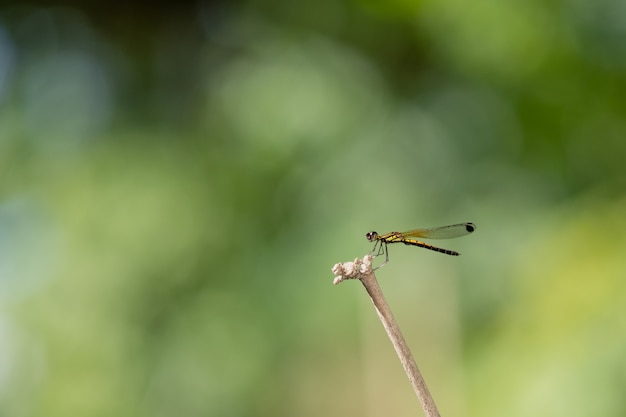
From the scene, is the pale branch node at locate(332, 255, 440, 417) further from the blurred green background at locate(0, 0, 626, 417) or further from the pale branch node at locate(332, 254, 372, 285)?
the blurred green background at locate(0, 0, 626, 417)

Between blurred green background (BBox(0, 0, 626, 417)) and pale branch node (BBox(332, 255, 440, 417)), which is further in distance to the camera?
blurred green background (BBox(0, 0, 626, 417))

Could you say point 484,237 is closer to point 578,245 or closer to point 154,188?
point 578,245

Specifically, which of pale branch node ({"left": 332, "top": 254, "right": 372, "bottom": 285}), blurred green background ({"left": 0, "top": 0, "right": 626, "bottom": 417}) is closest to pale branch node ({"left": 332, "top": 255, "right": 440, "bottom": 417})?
pale branch node ({"left": 332, "top": 254, "right": 372, "bottom": 285})

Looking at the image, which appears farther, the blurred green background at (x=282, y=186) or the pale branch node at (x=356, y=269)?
the blurred green background at (x=282, y=186)

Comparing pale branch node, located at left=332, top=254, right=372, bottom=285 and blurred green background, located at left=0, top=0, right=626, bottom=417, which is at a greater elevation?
blurred green background, located at left=0, top=0, right=626, bottom=417

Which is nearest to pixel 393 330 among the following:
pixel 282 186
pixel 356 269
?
pixel 356 269

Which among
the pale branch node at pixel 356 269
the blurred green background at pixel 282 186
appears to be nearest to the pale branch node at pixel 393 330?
the pale branch node at pixel 356 269

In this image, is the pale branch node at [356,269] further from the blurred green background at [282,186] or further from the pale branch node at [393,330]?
the blurred green background at [282,186]
